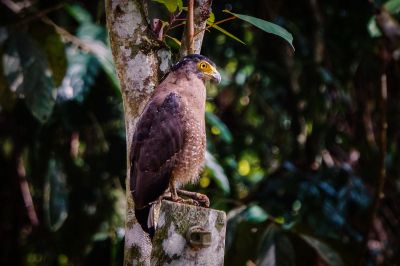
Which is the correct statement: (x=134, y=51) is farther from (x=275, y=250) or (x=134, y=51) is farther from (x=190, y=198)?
(x=275, y=250)

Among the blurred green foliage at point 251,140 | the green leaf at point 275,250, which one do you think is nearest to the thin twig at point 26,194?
the blurred green foliage at point 251,140

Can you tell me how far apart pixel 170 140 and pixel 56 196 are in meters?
2.19

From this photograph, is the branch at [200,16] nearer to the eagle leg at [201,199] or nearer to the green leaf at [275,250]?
the eagle leg at [201,199]

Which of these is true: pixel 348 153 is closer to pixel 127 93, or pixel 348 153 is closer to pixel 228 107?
pixel 228 107

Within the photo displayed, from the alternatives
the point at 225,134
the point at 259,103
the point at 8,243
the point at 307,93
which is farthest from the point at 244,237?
the point at 8,243

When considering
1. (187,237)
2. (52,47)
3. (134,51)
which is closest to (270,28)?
(134,51)

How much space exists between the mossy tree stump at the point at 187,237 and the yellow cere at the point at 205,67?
0.71 metres

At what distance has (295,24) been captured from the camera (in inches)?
232

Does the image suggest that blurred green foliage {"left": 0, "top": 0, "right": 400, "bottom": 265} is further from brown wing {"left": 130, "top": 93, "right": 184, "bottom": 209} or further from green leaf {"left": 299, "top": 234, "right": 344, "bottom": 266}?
brown wing {"left": 130, "top": 93, "right": 184, "bottom": 209}

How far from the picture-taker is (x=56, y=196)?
4.59 m

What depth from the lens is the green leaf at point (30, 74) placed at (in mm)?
3646

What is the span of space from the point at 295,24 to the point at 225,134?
1.66 m

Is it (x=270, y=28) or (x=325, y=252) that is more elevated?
(x=270, y=28)

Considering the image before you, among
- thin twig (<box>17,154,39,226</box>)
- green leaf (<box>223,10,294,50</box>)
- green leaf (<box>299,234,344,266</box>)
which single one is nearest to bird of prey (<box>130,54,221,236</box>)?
green leaf (<box>223,10,294,50</box>)
